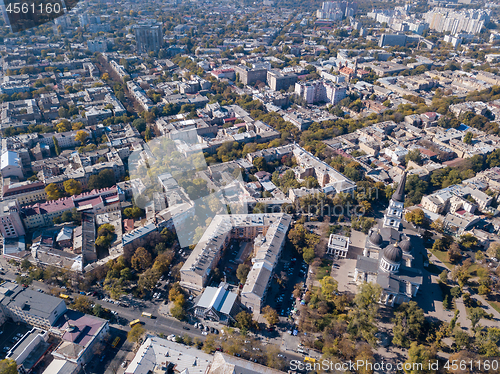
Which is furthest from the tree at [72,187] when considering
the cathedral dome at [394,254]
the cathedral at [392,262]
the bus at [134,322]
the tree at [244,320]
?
the cathedral dome at [394,254]

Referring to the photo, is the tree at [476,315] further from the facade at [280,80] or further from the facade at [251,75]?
the facade at [251,75]

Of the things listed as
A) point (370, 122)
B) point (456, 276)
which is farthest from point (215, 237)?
point (370, 122)

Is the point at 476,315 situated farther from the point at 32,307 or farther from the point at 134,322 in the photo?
the point at 32,307

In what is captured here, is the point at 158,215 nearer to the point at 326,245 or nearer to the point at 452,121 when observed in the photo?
the point at 326,245

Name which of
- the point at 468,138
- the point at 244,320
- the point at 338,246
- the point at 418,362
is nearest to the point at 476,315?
the point at 418,362

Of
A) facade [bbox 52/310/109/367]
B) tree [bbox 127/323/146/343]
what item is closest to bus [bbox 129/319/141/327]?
tree [bbox 127/323/146/343]

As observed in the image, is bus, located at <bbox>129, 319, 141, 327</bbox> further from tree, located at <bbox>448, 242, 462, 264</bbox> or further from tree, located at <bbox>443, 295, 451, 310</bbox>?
tree, located at <bbox>448, 242, 462, 264</bbox>

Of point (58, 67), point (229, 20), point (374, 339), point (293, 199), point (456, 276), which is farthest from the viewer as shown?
point (229, 20)
